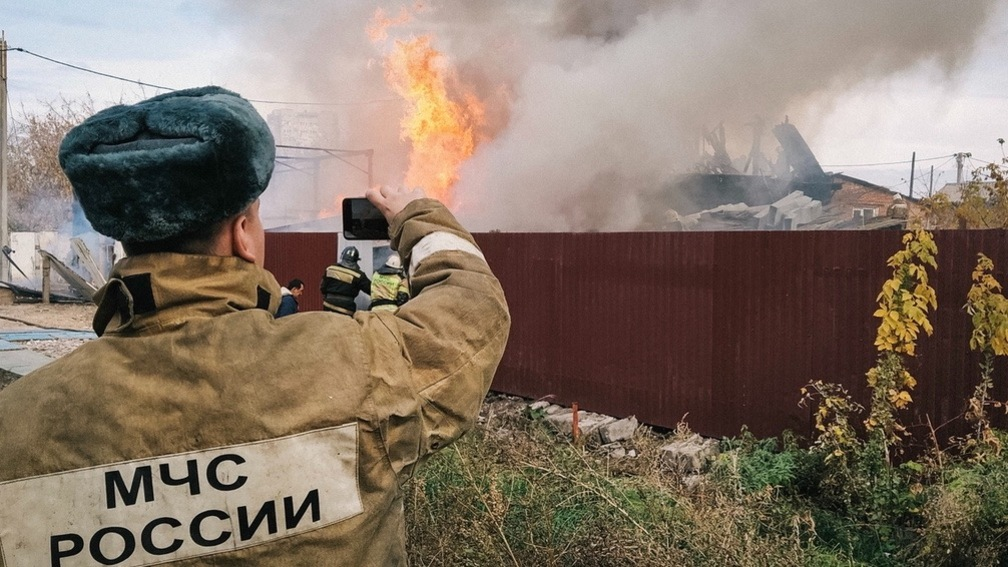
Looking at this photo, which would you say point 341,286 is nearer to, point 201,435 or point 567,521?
point 567,521

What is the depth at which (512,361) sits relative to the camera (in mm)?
10719

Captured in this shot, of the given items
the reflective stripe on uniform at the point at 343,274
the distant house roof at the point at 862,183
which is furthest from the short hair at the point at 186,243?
the distant house roof at the point at 862,183

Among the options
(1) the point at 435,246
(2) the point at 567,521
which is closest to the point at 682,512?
(2) the point at 567,521

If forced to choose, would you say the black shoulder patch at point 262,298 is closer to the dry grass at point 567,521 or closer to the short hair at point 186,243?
the short hair at point 186,243

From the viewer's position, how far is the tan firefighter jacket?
1.30m

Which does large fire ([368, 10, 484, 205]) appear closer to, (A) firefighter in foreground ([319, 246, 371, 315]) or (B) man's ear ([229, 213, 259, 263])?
(A) firefighter in foreground ([319, 246, 371, 315])

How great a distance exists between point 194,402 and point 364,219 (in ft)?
2.20

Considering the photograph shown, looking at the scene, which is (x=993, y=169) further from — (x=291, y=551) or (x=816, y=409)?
(x=291, y=551)

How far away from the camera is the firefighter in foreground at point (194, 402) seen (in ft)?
4.27

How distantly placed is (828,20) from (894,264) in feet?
49.6

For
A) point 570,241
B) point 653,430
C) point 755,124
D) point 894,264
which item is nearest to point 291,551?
point 894,264

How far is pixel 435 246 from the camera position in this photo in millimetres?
1581

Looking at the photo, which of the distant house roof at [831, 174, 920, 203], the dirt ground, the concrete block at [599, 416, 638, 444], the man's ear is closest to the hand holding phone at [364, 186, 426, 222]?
Answer: the man's ear

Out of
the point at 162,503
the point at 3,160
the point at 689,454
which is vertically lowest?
the point at 689,454
